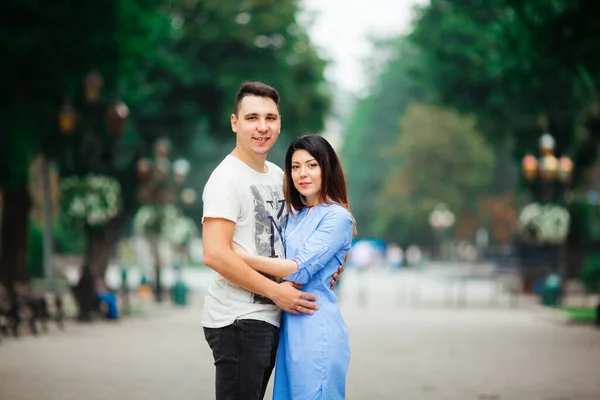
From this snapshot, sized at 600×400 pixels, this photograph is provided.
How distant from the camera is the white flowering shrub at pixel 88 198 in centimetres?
2762

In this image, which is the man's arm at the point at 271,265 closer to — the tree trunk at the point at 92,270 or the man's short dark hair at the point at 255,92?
the man's short dark hair at the point at 255,92

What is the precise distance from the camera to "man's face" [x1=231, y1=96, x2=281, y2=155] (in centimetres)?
576

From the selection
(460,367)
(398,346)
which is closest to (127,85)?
(398,346)

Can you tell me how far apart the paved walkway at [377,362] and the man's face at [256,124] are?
644cm

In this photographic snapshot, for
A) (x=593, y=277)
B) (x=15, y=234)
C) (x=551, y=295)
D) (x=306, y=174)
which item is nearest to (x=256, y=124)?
(x=306, y=174)

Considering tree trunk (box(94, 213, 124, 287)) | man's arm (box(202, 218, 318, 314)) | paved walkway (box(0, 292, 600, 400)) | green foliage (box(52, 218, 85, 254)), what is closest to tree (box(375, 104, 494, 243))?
green foliage (box(52, 218, 85, 254))

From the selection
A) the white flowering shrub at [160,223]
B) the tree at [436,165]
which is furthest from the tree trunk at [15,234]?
the tree at [436,165]

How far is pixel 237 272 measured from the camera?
217 inches

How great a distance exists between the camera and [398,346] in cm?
1928

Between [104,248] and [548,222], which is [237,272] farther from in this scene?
[548,222]

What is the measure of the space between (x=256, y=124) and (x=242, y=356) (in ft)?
3.73

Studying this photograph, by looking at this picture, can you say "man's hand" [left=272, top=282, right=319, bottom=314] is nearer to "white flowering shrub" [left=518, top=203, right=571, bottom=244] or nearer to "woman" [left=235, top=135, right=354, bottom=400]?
"woman" [left=235, top=135, right=354, bottom=400]

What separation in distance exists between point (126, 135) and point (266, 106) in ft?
122

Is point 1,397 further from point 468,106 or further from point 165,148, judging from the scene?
point 468,106
